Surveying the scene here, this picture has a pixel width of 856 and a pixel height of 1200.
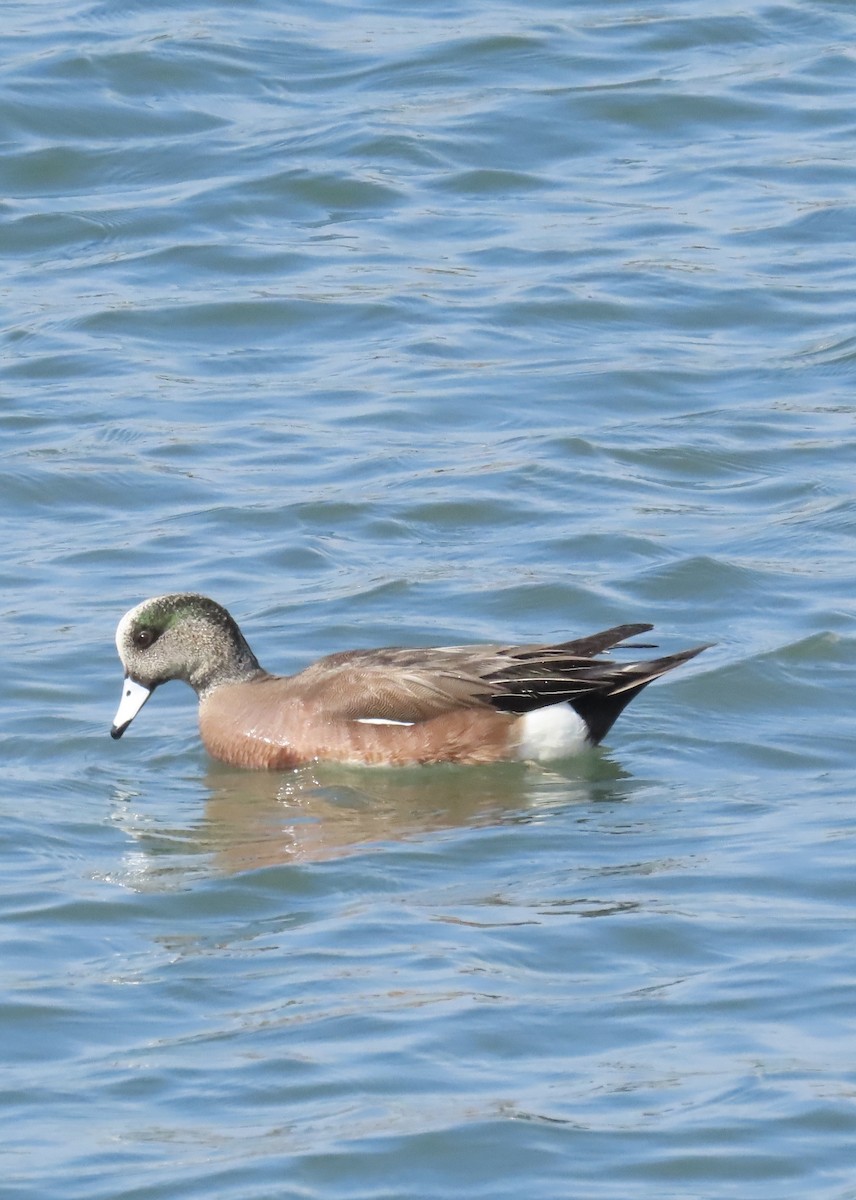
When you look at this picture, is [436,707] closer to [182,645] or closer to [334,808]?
[334,808]

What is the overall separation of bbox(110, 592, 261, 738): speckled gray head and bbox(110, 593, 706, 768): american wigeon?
0.47ft

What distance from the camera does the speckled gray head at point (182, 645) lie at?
8914 mm

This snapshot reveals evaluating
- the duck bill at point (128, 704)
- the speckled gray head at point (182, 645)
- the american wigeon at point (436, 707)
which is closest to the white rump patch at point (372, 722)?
the american wigeon at point (436, 707)

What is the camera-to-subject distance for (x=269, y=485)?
11.2 metres

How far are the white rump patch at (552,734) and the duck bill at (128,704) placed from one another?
1.38m

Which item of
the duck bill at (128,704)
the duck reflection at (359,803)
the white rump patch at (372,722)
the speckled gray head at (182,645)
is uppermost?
the speckled gray head at (182,645)

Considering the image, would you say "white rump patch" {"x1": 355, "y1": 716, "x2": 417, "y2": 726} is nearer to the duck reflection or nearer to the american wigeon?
the american wigeon

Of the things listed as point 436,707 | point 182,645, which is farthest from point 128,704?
point 436,707

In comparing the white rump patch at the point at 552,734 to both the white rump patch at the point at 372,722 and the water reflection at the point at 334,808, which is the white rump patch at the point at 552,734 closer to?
the water reflection at the point at 334,808

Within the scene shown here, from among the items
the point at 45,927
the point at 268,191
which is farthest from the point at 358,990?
the point at 268,191

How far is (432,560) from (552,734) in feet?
6.10

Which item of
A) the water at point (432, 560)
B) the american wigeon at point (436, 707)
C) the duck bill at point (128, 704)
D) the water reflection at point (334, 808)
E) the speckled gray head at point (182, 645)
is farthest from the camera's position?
the speckled gray head at point (182, 645)

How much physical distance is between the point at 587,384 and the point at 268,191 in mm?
3609

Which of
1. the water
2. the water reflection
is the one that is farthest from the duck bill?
the water reflection
